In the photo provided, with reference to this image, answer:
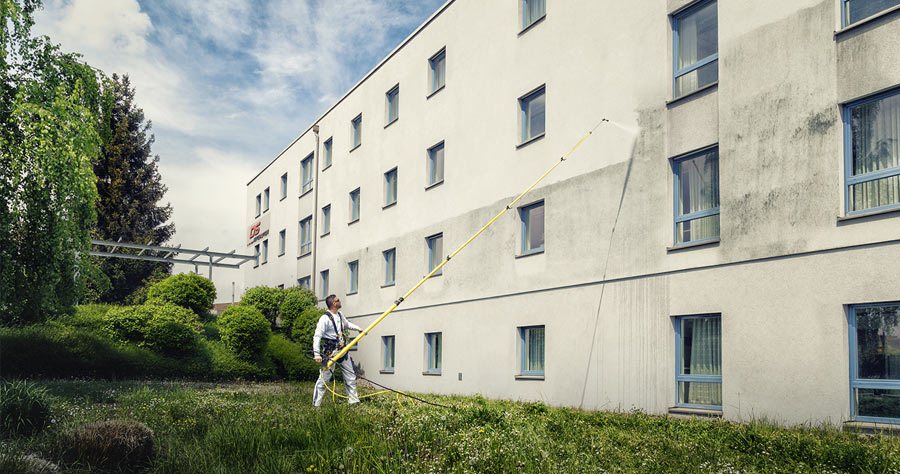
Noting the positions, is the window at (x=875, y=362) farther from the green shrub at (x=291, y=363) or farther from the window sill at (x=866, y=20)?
the green shrub at (x=291, y=363)

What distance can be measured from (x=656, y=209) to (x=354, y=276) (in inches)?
633

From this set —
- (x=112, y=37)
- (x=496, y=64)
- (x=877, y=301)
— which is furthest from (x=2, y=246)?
(x=877, y=301)

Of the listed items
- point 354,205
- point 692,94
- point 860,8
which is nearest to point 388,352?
point 354,205

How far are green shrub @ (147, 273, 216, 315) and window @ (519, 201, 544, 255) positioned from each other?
51.2 feet

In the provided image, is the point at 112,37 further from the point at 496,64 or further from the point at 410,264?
the point at 410,264

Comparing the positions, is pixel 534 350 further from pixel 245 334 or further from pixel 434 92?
pixel 245 334

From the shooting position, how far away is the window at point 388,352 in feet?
78.4

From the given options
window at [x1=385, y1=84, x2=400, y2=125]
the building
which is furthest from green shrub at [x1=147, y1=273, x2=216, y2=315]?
window at [x1=385, y1=84, x2=400, y2=125]

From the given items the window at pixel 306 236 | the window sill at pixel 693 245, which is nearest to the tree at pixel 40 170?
the window sill at pixel 693 245

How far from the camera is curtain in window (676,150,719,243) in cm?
1262

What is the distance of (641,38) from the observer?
1427cm

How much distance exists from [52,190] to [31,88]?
6.60 ft

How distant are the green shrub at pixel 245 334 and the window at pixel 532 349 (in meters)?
10.4

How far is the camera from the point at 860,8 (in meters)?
10.5
